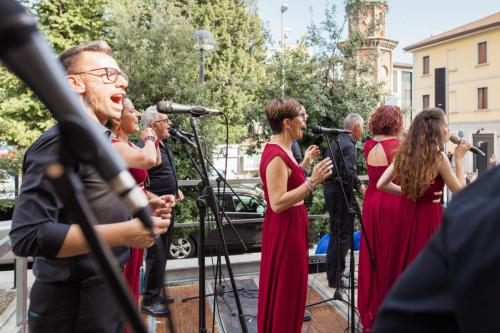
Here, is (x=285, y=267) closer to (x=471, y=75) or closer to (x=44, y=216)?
(x=44, y=216)

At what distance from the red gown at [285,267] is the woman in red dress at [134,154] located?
936 millimetres

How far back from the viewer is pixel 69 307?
175 centimetres

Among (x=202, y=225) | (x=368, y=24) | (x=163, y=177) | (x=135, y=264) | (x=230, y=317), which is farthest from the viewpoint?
(x=368, y=24)

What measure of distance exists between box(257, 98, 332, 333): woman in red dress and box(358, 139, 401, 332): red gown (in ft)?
3.27

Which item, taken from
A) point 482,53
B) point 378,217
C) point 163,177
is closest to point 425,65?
point 482,53

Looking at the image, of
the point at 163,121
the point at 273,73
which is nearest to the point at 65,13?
the point at 273,73

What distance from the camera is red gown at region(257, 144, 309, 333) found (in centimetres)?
351

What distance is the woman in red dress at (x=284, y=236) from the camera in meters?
3.44

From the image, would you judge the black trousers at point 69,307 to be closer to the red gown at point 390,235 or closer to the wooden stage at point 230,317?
the wooden stage at point 230,317

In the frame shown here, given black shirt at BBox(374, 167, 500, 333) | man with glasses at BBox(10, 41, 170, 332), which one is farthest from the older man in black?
black shirt at BBox(374, 167, 500, 333)

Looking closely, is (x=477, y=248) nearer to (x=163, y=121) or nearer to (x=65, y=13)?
(x=163, y=121)

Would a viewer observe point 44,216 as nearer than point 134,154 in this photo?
Yes

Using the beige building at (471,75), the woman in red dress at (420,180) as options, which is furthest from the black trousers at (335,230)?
the beige building at (471,75)

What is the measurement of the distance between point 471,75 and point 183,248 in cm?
3764
